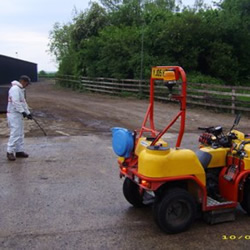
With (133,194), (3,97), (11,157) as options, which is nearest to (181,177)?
(133,194)

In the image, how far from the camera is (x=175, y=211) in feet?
13.7

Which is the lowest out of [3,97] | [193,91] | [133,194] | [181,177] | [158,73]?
[133,194]

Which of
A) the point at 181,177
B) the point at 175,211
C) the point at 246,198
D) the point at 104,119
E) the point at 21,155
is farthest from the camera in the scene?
the point at 104,119

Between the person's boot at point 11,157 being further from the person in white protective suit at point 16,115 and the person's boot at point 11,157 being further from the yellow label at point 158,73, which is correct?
the yellow label at point 158,73

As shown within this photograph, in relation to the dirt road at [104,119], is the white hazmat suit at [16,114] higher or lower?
higher

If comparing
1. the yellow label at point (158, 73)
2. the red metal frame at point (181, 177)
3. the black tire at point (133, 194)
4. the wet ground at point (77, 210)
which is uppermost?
the yellow label at point (158, 73)

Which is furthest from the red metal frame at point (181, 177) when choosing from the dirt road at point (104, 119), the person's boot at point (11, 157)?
the dirt road at point (104, 119)

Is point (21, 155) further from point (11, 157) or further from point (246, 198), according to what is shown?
point (246, 198)

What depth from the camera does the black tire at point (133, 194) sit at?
4.89 metres

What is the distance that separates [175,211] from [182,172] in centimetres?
47

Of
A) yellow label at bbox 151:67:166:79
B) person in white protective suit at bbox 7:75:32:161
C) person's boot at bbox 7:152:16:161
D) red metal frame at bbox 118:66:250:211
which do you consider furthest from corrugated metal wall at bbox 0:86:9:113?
yellow label at bbox 151:67:166:79

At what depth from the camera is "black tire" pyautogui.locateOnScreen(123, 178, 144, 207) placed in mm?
4887

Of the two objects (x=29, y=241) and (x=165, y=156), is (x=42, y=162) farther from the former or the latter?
(x=165, y=156)

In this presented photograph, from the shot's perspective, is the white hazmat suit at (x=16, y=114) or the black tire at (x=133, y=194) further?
the white hazmat suit at (x=16, y=114)
